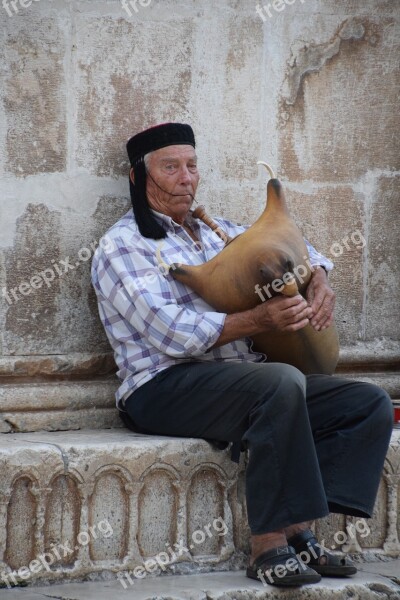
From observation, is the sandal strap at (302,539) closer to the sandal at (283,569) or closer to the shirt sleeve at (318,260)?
the sandal at (283,569)

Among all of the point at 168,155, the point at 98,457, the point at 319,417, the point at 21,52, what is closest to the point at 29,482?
the point at 98,457

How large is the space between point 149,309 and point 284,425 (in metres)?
0.66

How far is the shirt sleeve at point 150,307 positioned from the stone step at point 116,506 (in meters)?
0.36

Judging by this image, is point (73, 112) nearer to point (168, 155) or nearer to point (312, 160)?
point (168, 155)

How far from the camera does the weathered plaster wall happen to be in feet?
14.0

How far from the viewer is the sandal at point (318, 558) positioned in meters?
3.82

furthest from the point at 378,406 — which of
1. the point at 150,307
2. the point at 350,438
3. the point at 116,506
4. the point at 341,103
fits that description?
the point at 341,103

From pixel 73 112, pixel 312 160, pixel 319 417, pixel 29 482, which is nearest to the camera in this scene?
pixel 29 482

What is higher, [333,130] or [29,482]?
[333,130]

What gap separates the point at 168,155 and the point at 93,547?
4.98 ft

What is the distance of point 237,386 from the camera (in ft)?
12.5

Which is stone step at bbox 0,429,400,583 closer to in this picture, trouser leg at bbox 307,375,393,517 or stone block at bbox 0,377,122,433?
stone block at bbox 0,377,122,433

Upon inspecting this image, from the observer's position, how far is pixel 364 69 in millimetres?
4770

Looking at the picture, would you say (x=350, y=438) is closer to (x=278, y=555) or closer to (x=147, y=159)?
(x=278, y=555)
